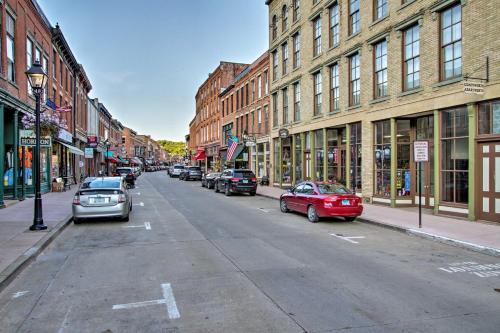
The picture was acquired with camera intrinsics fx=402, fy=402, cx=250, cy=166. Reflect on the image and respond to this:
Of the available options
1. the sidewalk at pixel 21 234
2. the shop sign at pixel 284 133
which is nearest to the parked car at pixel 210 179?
the shop sign at pixel 284 133

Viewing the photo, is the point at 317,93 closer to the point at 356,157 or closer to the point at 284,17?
the point at 356,157

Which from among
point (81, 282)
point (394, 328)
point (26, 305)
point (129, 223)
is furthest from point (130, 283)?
point (129, 223)

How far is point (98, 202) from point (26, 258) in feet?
16.4

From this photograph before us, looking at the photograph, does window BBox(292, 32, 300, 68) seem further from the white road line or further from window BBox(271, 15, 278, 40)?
the white road line

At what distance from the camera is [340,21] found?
20.8m

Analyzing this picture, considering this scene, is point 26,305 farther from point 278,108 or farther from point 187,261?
point 278,108

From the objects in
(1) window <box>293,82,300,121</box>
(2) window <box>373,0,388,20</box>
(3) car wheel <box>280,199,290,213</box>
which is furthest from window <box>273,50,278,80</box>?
(3) car wheel <box>280,199,290,213</box>

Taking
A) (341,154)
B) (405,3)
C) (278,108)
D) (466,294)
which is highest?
(405,3)

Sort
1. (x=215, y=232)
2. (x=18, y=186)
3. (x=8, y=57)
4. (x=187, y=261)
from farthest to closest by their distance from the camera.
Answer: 1. (x=18, y=186)
2. (x=8, y=57)
3. (x=215, y=232)
4. (x=187, y=261)

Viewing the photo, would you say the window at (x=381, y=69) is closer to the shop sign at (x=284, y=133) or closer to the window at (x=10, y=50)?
the shop sign at (x=284, y=133)

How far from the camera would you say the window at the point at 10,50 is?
17939 mm

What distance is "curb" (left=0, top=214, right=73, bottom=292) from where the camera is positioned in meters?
6.37

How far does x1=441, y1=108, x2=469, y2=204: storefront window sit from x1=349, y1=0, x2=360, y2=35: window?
7662 mm

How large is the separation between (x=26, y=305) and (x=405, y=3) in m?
16.2
